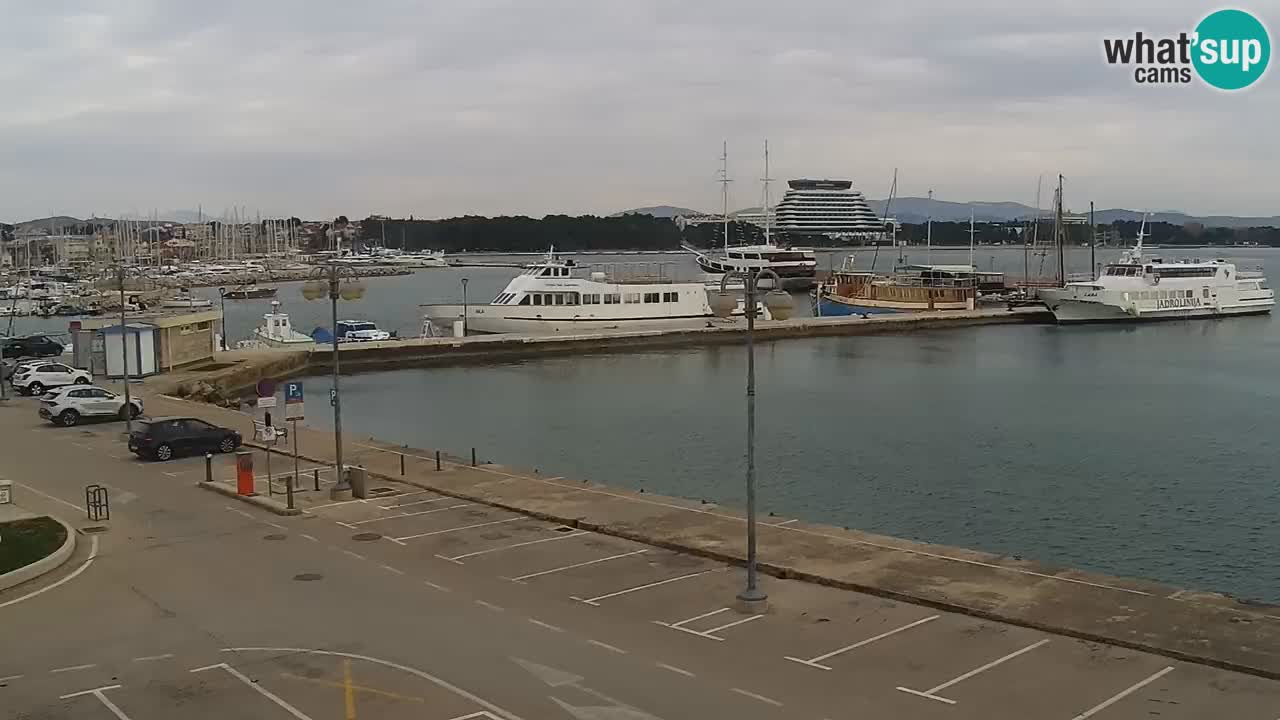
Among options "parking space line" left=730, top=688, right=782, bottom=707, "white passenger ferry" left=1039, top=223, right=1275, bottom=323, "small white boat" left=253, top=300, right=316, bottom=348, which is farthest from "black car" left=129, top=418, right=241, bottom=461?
"white passenger ferry" left=1039, top=223, right=1275, bottom=323

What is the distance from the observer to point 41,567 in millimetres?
15039

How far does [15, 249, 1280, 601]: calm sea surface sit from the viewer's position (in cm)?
2458

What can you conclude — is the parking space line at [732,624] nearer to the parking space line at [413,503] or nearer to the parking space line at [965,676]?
the parking space line at [965,676]

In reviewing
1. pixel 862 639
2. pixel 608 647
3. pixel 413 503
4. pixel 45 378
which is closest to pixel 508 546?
pixel 413 503

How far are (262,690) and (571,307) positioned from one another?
67.0 meters

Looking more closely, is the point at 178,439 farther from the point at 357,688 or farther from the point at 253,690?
the point at 357,688

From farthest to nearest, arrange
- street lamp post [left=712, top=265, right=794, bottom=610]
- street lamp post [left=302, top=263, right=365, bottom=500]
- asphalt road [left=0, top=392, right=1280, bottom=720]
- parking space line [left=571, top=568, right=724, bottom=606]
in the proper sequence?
street lamp post [left=302, top=263, right=365, bottom=500] → parking space line [left=571, top=568, right=724, bottom=606] → street lamp post [left=712, top=265, right=794, bottom=610] → asphalt road [left=0, top=392, right=1280, bottom=720]

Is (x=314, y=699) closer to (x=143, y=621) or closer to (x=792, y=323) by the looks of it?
(x=143, y=621)

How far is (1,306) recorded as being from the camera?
111812 mm

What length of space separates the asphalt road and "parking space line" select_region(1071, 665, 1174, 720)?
0.03 metres

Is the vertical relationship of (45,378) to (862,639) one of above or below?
above

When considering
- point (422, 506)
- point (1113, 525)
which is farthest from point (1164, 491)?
point (422, 506)

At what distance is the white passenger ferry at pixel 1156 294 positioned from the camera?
94.0 meters

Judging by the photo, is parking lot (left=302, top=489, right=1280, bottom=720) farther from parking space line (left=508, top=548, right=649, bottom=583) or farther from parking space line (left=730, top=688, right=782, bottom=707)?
parking space line (left=730, top=688, right=782, bottom=707)
